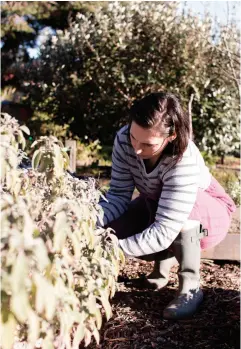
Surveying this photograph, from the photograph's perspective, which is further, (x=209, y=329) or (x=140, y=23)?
(x=140, y=23)

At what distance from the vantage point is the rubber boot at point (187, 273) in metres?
2.02

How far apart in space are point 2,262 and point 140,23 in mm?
5337

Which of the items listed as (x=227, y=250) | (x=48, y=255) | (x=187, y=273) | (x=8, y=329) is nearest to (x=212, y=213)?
(x=187, y=273)

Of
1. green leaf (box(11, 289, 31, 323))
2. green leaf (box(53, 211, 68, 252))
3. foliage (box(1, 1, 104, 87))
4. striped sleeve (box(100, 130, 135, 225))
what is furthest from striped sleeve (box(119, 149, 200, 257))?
foliage (box(1, 1, 104, 87))

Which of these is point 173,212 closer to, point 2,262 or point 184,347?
point 184,347

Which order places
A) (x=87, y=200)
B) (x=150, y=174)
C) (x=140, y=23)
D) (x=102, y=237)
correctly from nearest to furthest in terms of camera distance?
(x=87, y=200) → (x=102, y=237) → (x=150, y=174) → (x=140, y=23)

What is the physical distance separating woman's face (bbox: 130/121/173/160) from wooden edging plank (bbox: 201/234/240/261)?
0.99 m

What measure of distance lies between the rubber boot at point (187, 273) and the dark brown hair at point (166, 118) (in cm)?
34

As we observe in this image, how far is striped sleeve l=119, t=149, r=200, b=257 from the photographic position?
6.08 ft

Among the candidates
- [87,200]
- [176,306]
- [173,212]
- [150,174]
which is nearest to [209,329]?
[176,306]

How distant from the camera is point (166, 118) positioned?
1.90 m

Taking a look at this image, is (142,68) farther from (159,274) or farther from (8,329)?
(8,329)

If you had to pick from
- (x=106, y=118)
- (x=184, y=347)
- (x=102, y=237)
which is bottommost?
(x=184, y=347)

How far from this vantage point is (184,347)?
5.98ft
